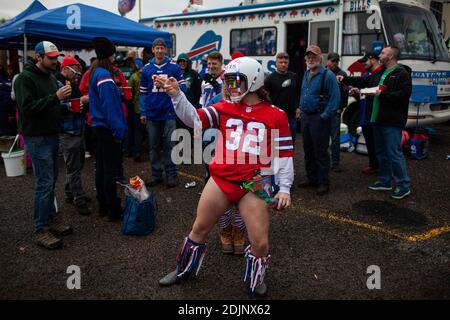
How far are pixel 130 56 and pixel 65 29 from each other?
1.44 m

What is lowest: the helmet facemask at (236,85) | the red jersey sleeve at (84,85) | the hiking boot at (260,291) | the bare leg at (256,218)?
the hiking boot at (260,291)

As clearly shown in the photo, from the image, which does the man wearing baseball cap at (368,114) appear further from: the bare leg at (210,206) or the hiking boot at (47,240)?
the hiking boot at (47,240)

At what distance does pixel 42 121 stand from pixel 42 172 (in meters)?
0.53

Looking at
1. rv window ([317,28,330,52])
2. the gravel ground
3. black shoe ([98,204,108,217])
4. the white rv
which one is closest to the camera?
the gravel ground

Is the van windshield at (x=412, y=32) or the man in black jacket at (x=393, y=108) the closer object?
the man in black jacket at (x=393, y=108)

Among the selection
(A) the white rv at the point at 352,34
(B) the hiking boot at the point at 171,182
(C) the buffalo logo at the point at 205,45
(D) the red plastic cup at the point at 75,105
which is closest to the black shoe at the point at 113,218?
(D) the red plastic cup at the point at 75,105

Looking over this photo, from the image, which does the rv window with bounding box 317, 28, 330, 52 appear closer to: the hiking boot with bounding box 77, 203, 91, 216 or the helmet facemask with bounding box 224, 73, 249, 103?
the hiking boot with bounding box 77, 203, 91, 216

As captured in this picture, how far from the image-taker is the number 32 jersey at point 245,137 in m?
3.07

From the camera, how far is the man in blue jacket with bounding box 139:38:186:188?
608cm

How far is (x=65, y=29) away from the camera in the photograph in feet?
26.2

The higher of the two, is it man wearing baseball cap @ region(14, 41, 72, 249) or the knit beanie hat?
the knit beanie hat

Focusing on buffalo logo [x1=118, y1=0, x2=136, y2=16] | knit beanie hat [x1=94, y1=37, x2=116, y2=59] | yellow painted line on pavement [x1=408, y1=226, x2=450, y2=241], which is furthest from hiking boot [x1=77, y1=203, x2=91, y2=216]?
buffalo logo [x1=118, y1=0, x2=136, y2=16]

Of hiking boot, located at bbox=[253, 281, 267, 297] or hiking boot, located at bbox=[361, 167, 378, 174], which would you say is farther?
hiking boot, located at bbox=[361, 167, 378, 174]
